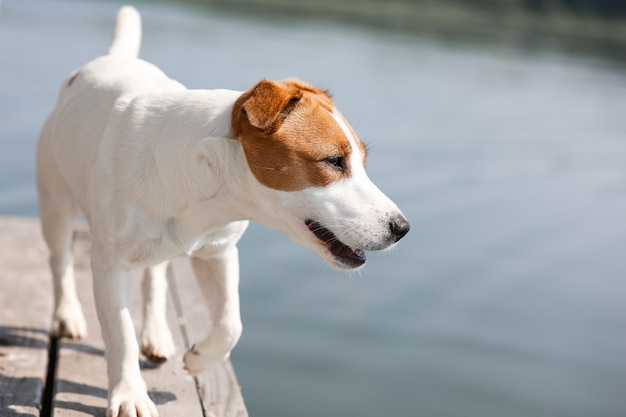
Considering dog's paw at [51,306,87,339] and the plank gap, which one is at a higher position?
dog's paw at [51,306,87,339]

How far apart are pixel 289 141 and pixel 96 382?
148cm

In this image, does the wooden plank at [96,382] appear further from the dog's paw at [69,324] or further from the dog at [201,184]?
the dog at [201,184]

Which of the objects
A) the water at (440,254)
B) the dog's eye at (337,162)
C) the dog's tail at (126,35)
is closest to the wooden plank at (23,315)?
the water at (440,254)

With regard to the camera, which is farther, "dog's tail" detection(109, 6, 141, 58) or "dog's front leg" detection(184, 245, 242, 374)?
"dog's tail" detection(109, 6, 141, 58)

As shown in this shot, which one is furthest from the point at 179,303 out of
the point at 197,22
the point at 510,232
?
the point at 197,22

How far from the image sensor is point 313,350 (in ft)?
17.0

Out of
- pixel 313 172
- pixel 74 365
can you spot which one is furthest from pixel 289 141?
pixel 74 365

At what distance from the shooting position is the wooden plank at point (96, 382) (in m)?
3.62

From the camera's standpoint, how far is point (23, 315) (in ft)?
14.7

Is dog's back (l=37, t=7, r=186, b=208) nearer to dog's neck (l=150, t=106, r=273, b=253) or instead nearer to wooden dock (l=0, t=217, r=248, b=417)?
dog's neck (l=150, t=106, r=273, b=253)

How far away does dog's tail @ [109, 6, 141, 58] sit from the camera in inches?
172

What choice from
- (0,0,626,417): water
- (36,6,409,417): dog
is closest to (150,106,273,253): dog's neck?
(36,6,409,417): dog

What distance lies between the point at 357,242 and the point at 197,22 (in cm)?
1743

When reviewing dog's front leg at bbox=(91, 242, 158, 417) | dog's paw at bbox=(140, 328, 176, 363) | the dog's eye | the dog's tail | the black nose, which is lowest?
dog's front leg at bbox=(91, 242, 158, 417)
